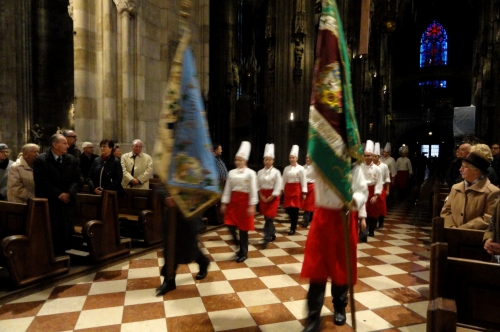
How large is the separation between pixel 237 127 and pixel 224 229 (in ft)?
32.2


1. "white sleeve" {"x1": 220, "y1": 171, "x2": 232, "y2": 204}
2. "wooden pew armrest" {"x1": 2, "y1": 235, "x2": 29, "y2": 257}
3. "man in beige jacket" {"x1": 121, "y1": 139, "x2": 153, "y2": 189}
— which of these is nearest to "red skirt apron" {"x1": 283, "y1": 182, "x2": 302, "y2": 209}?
"white sleeve" {"x1": 220, "y1": 171, "x2": 232, "y2": 204}

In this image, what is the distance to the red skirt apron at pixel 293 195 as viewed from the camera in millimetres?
7172

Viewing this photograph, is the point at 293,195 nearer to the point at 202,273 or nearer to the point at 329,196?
the point at 202,273

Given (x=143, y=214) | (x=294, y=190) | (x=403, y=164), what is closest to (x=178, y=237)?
(x=143, y=214)

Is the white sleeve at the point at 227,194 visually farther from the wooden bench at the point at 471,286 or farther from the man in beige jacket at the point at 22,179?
the wooden bench at the point at 471,286

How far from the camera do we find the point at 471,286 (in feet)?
6.54

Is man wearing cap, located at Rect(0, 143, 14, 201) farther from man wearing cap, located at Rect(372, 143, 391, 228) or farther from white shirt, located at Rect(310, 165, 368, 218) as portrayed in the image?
man wearing cap, located at Rect(372, 143, 391, 228)

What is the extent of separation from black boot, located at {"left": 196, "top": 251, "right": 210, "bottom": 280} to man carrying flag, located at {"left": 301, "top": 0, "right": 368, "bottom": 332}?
152 cm

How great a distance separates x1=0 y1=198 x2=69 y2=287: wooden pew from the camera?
3.73m

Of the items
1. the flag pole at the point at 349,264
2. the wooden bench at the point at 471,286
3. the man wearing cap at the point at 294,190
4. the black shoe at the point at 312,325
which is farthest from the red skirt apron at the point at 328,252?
the man wearing cap at the point at 294,190

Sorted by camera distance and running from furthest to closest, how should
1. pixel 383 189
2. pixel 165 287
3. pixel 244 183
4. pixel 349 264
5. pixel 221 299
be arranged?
pixel 383 189, pixel 244 183, pixel 165 287, pixel 221 299, pixel 349 264

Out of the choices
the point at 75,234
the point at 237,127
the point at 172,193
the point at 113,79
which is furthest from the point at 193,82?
the point at 237,127

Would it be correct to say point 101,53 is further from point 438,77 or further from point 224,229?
point 438,77

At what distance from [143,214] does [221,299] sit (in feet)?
7.71
